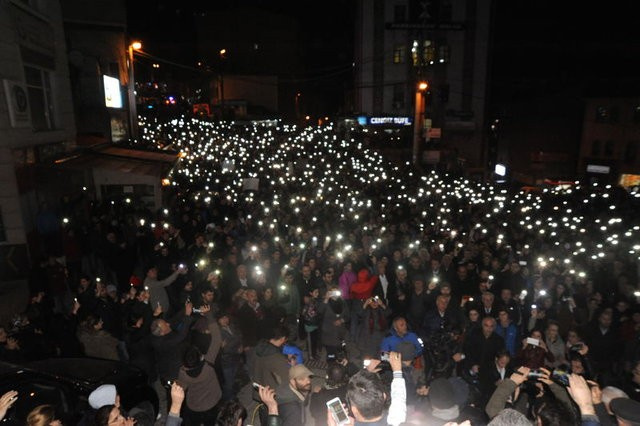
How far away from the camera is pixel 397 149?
111 feet

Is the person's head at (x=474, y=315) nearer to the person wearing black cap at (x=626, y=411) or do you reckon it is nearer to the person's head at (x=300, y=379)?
the person wearing black cap at (x=626, y=411)

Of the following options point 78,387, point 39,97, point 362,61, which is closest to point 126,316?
point 78,387

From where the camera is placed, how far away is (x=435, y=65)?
3862 centimetres

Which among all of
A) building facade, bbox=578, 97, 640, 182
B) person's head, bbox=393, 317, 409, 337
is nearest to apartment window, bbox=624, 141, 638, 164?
building facade, bbox=578, 97, 640, 182

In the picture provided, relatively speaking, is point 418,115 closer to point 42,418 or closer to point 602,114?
point 602,114

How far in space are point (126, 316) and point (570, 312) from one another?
7414mm

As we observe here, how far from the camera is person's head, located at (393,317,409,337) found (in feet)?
20.6

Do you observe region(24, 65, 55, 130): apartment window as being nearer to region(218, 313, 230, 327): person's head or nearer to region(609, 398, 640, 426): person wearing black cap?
region(218, 313, 230, 327): person's head

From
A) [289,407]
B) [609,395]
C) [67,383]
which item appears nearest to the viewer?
[609,395]

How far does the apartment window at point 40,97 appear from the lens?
485 inches

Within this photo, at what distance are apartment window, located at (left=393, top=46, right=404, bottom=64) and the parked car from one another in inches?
1475

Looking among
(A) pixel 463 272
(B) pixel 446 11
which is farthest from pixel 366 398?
(B) pixel 446 11

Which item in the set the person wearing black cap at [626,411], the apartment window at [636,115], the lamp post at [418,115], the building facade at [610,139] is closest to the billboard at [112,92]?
the lamp post at [418,115]

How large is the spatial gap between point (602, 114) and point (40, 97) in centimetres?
3921
